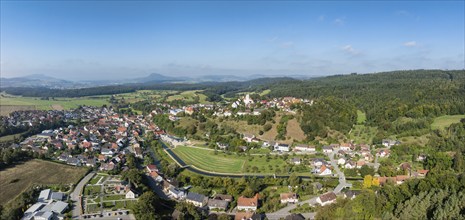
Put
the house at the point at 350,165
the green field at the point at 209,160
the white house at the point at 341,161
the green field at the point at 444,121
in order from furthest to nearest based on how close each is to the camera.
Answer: the green field at the point at 444,121 < the green field at the point at 209,160 < the white house at the point at 341,161 < the house at the point at 350,165

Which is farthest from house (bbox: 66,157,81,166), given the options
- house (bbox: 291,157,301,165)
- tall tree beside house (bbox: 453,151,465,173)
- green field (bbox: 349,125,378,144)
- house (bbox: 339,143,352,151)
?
tall tree beside house (bbox: 453,151,465,173)

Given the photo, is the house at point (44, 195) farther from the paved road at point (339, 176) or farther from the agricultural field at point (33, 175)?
the paved road at point (339, 176)

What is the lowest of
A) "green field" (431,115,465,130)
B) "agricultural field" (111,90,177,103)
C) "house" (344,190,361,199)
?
"house" (344,190,361,199)

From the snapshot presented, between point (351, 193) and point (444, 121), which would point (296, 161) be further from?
point (444, 121)

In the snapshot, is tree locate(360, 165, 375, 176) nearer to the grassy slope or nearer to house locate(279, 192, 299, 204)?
house locate(279, 192, 299, 204)

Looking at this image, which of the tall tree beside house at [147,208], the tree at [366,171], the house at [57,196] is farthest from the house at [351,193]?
the house at [57,196]

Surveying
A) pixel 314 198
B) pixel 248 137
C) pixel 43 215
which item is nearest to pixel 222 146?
pixel 248 137
